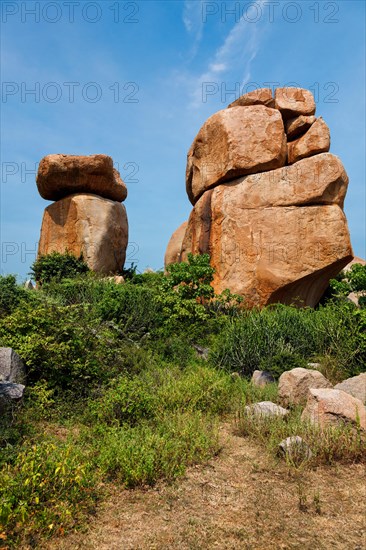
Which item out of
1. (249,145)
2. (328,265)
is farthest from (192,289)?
(249,145)

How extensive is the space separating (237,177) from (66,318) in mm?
8332

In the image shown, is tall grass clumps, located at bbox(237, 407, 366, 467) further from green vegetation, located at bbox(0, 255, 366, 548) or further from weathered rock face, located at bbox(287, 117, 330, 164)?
weathered rock face, located at bbox(287, 117, 330, 164)

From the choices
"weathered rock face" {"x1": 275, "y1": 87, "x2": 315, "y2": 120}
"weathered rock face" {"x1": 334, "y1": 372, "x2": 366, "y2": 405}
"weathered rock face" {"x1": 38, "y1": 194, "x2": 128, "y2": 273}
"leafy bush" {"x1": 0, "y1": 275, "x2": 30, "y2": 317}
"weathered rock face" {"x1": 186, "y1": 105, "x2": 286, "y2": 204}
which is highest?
"weathered rock face" {"x1": 275, "y1": 87, "x2": 315, "y2": 120}

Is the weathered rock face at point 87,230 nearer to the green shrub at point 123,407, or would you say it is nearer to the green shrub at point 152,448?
the green shrub at point 123,407

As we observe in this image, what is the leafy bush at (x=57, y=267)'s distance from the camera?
17250mm

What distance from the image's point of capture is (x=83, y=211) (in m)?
18.5

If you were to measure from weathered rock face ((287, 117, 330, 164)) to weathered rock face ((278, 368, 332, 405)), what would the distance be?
919 centimetres

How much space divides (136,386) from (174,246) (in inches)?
664

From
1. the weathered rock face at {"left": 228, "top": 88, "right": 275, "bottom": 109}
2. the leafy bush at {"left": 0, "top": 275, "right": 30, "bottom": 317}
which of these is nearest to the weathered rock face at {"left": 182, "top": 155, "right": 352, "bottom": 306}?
the weathered rock face at {"left": 228, "top": 88, "right": 275, "bottom": 109}

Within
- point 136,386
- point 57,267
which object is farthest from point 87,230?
point 136,386

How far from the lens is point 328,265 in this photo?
13555mm

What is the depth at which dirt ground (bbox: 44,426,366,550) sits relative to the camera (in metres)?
3.81

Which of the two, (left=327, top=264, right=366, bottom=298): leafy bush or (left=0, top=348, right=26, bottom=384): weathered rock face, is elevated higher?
(left=327, top=264, right=366, bottom=298): leafy bush

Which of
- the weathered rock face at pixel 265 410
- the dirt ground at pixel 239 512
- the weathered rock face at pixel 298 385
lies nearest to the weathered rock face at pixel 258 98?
the weathered rock face at pixel 298 385
